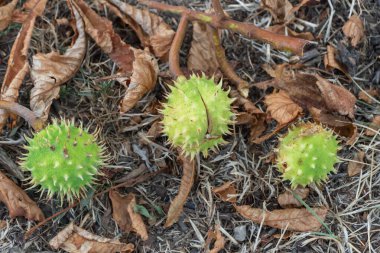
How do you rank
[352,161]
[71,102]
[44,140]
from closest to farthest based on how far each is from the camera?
[44,140] < [352,161] < [71,102]

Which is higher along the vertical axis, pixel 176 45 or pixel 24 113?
pixel 176 45

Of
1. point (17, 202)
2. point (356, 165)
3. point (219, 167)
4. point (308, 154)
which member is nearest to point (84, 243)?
point (17, 202)

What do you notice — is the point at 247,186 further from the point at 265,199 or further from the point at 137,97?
the point at 137,97

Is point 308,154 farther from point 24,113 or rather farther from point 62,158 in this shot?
point 24,113

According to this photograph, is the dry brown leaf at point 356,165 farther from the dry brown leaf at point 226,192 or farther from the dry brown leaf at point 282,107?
the dry brown leaf at point 226,192

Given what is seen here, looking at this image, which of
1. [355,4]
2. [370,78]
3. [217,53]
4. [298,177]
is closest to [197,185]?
[298,177]
